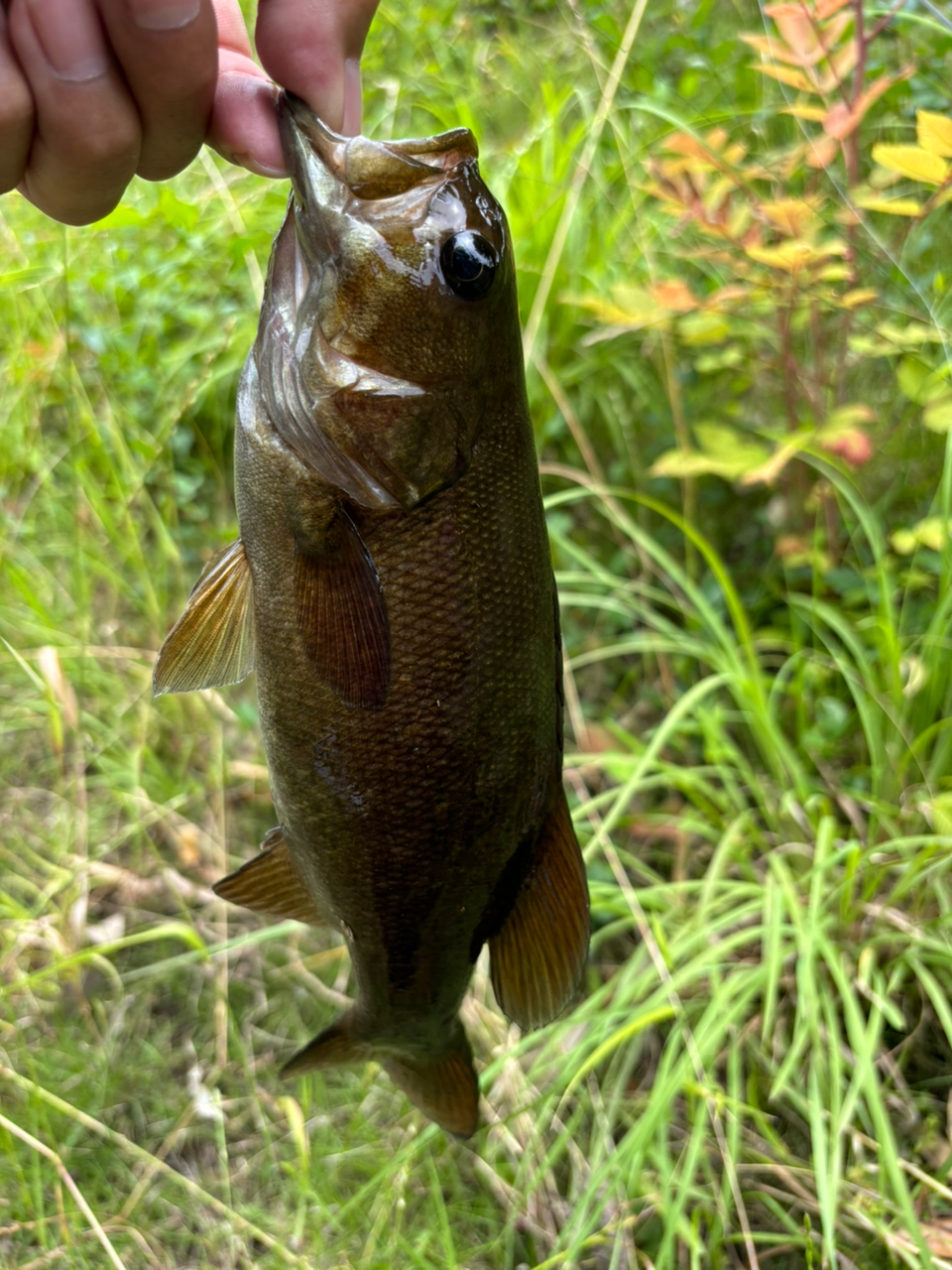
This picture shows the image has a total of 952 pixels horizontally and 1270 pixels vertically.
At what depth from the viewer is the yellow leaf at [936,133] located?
126 cm

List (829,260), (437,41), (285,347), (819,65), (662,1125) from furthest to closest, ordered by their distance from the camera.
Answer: (437,41), (829,260), (819,65), (662,1125), (285,347)

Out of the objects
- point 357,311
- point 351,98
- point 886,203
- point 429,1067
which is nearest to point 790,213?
point 886,203

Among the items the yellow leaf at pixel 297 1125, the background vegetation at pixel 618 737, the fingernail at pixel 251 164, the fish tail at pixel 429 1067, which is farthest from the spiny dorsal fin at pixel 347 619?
the yellow leaf at pixel 297 1125

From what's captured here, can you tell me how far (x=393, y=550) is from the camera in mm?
923

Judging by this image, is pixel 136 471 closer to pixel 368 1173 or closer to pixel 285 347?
pixel 285 347

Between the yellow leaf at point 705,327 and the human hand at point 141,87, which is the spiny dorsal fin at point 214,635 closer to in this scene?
the human hand at point 141,87

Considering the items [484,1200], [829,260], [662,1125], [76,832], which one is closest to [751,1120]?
[662,1125]

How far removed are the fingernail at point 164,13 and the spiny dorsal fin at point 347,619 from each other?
17.4 inches

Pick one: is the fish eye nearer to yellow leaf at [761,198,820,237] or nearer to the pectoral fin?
the pectoral fin

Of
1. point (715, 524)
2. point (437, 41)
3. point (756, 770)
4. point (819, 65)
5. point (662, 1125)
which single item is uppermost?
point (437, 41)

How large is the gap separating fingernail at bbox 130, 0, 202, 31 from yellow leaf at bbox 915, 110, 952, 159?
3.23ft

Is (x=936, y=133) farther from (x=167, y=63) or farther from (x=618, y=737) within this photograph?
(x=618, y=737)

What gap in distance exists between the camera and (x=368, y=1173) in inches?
70.0

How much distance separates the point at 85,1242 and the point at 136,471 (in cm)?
156
